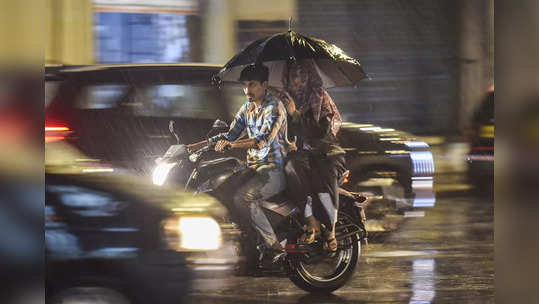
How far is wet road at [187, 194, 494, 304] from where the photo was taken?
206 inches

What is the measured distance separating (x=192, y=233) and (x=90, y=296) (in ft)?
2.41

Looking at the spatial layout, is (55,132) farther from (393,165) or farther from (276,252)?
(393,165)

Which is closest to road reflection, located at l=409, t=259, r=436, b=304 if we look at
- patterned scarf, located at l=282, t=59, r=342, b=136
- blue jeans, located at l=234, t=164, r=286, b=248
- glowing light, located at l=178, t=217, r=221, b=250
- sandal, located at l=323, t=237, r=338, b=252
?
sandal, located at l=323, t=237, r=338, b=252

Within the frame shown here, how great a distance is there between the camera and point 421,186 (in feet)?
21.4

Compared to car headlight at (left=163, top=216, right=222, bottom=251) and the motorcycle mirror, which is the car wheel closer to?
car headlight at (left=163, top=216, right=222, bottom=251)

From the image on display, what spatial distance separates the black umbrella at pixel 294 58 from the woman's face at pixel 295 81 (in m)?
0.08

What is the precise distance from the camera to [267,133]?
514 centimetres

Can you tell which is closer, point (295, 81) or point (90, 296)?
point (90, 296)

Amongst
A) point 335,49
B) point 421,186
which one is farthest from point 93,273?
point 421,186

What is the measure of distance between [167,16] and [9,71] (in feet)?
5.91

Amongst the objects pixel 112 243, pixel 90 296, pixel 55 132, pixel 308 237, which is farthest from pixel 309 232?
pixel 55 132

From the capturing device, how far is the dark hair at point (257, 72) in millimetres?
5273

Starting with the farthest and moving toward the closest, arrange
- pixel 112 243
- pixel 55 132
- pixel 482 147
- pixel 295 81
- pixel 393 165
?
1. pixel 482 147
2. pixel 393 165
3. pixel 295 81
4. pixel 55 132
5. pixel 112 243

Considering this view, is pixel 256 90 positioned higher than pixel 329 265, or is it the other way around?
pixel 256 90
